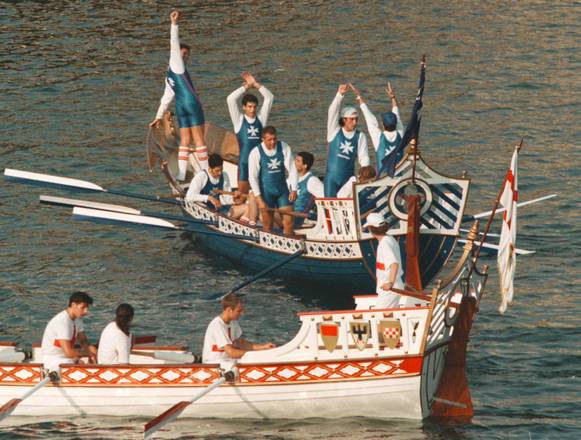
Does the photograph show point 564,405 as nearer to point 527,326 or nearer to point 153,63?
point 527,326

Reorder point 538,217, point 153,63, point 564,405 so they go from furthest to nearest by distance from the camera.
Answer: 1. point 153,63
2. point 538,217
3. point 564,405

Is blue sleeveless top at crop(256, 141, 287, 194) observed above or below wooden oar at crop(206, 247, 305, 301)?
above

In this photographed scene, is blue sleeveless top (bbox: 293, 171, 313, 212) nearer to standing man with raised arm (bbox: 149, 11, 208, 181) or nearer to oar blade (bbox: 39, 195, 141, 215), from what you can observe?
oar blade (bbox: 39, 195, 141, 215)

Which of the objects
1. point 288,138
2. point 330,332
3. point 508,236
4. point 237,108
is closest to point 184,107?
point 237,108

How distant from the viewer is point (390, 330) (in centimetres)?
1952

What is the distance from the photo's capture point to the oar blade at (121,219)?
86.1ft

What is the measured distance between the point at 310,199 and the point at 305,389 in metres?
7.51

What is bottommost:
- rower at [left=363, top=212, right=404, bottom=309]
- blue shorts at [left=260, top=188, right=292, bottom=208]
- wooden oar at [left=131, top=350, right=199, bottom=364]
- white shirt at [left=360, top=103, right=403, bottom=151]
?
wooden oar at [left=131, top=350, right=199, bottom=364]

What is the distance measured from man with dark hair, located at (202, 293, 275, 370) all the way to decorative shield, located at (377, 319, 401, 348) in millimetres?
1781

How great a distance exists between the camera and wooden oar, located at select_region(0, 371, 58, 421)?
65.1 ft

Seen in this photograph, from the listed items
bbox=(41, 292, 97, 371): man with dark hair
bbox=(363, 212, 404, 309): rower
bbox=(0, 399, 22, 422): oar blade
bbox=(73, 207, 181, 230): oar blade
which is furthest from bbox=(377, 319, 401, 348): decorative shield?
bbox=(73, 207, 181, 230): oar blade

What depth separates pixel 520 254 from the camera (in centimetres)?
2833

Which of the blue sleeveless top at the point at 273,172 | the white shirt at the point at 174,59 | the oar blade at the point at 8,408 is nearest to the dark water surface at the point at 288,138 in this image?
the oar blade at the point at 8,408

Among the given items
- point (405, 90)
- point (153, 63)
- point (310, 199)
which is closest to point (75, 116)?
point (153, 63)
